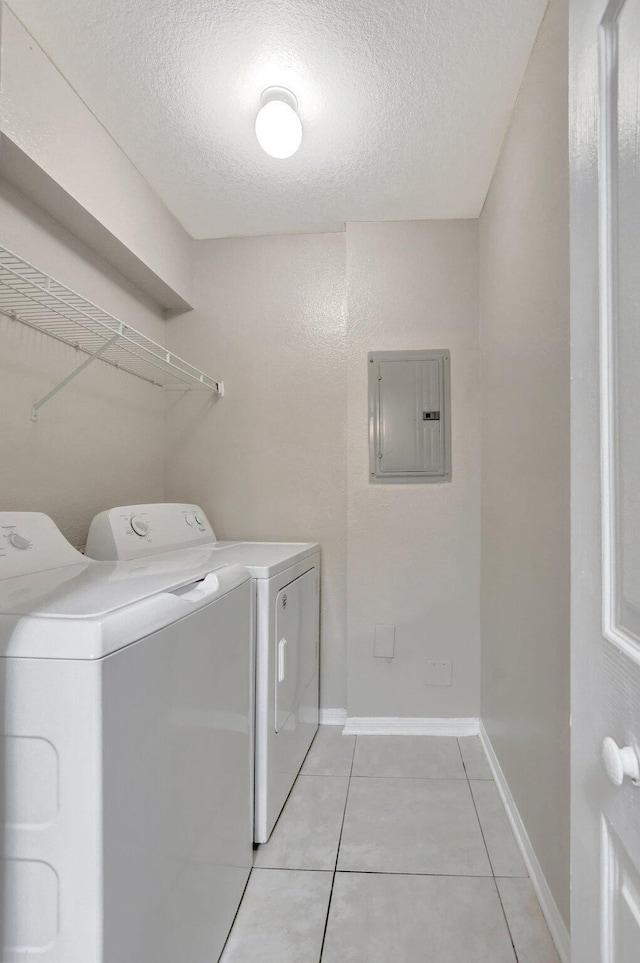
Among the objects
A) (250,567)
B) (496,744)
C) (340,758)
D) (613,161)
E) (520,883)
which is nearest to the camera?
(613,161)

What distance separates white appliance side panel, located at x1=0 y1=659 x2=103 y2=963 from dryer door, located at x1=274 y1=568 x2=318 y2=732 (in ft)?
3.49

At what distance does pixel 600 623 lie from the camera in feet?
2.13

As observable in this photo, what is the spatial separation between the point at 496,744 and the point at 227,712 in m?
1.34

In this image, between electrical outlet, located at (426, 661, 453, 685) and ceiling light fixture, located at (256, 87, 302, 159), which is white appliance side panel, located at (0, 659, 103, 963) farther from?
electrical outlet, located at (426, 661, 453, 685)

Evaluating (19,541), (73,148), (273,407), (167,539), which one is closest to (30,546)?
(19,541)

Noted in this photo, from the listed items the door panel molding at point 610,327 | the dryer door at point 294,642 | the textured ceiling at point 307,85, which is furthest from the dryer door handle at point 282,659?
the textured ceiling at point 307,85

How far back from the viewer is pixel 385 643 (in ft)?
8.71

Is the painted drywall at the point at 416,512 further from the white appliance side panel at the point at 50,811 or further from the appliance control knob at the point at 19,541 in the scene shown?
the white appliance side panel at the point at 50,811

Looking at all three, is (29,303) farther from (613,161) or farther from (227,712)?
(613,161)

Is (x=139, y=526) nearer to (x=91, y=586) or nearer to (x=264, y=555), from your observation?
(x=264, y=555)

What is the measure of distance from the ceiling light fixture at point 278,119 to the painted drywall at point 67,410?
0.78m

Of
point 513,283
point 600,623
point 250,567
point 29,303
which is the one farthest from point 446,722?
point 29,303

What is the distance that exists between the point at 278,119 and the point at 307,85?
0.49ft

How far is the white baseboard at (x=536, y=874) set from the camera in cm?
132
